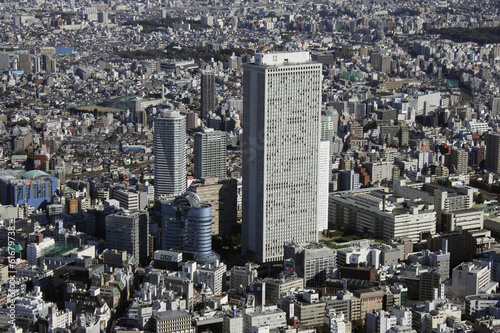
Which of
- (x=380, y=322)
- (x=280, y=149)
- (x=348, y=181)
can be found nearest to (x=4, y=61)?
(x=348, y=181)

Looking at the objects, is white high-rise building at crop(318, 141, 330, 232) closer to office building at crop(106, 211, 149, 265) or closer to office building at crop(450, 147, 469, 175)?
office building at crop(106, 211, 149, 265)

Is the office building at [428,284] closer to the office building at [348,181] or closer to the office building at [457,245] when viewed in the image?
the office building at [457,245]

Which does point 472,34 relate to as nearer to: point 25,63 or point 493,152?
point 25,63

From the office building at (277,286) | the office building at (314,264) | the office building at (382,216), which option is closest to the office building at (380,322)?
the office building at (277,286)

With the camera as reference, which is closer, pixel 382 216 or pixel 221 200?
pixel 221 200

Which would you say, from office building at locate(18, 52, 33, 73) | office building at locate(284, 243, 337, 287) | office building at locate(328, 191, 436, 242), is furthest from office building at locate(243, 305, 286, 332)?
office building at locate(18, 52, 33, 73)

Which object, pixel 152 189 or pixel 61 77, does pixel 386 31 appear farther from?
pixel 152 189
